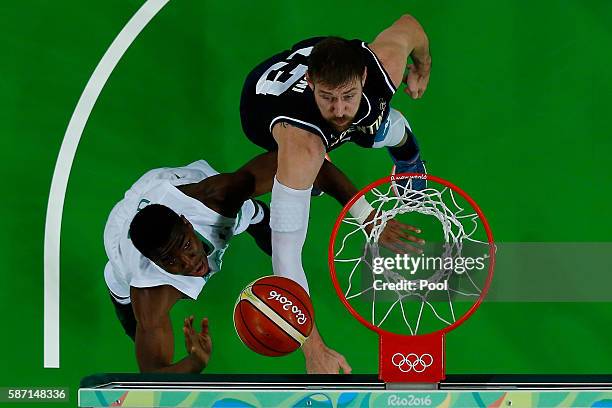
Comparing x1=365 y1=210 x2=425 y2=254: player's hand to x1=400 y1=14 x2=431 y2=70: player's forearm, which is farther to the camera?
x1=400 y1=14 x2=431 y2=70: player's forearm

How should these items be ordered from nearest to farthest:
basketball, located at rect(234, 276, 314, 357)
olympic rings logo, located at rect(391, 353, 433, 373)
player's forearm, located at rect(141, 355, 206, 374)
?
1. olympic rings logo, located at rect(391, 353, 433, 373)
2. basketball, located at rect(234, 276, 314, 357)
3. player's forearm, located at rect(141, 355, 206, 374)

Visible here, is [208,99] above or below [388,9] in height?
below

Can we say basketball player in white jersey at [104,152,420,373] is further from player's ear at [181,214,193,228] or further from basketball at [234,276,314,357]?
basketball at [234,276,314,357]

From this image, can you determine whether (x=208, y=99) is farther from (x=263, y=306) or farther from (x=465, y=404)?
(x=465, y=404)

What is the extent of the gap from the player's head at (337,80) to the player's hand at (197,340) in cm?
102

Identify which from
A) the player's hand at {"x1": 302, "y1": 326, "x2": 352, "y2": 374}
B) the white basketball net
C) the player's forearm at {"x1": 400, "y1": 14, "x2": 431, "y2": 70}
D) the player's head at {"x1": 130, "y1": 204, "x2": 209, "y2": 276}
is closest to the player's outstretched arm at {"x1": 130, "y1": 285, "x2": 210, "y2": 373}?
the player's head at {"x1": 130, "y1": 204, "x2": 209, "y2": 276}

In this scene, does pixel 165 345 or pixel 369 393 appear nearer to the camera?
pixel 369 393

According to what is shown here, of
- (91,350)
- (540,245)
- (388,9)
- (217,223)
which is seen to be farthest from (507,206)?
(91,350)

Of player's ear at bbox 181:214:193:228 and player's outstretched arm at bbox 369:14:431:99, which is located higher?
player's outstretched arm at bbox 369:14:431:99

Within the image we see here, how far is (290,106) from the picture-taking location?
3330mm

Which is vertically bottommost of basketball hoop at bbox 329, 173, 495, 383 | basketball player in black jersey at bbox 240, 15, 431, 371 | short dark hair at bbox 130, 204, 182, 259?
basketball hoop at bbox 329, 173, 495, 383

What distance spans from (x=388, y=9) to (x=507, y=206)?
97 cm

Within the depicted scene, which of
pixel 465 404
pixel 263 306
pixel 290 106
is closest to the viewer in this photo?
pixel 465 404

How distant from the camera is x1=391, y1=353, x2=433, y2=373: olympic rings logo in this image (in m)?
2.72
